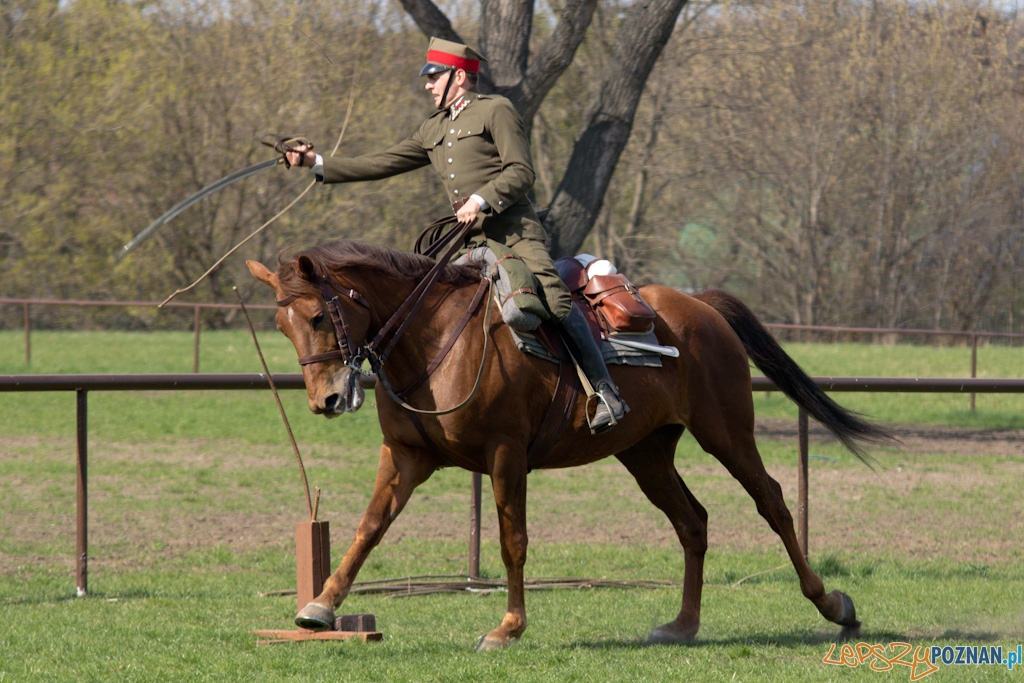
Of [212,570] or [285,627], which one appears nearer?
[285,627]

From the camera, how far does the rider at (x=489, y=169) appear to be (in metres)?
5.64

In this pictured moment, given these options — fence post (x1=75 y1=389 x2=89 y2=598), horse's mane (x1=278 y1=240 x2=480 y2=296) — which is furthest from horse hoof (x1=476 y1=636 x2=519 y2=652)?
fence post (x1=75 y1=389 x2=89 y2=598)

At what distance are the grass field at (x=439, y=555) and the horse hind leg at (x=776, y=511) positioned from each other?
0.51ft

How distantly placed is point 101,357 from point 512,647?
15.5 meters

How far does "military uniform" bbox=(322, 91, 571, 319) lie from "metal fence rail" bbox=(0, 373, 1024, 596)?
1968 mm

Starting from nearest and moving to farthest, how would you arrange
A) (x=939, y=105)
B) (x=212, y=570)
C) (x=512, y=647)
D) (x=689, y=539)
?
(x=512, y=647)
(x=689, y=539)
(x=212, y=570)
(x=939, y=105)

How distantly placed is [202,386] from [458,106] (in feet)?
9.13

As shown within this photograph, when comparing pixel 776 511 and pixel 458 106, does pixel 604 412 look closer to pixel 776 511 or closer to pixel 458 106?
pixel 776 511

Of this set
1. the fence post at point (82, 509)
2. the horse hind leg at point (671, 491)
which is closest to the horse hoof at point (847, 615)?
the horse hind leg at point (671, 491)

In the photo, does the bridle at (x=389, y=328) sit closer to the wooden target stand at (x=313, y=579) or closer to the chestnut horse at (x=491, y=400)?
the chestnut horse at (x=491, y=400)

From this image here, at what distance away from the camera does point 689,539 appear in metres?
6.63

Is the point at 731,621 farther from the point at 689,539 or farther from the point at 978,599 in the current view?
the point at 978,599

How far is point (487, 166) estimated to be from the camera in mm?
5820

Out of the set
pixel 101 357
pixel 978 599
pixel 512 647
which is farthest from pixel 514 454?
pixel 101 357
